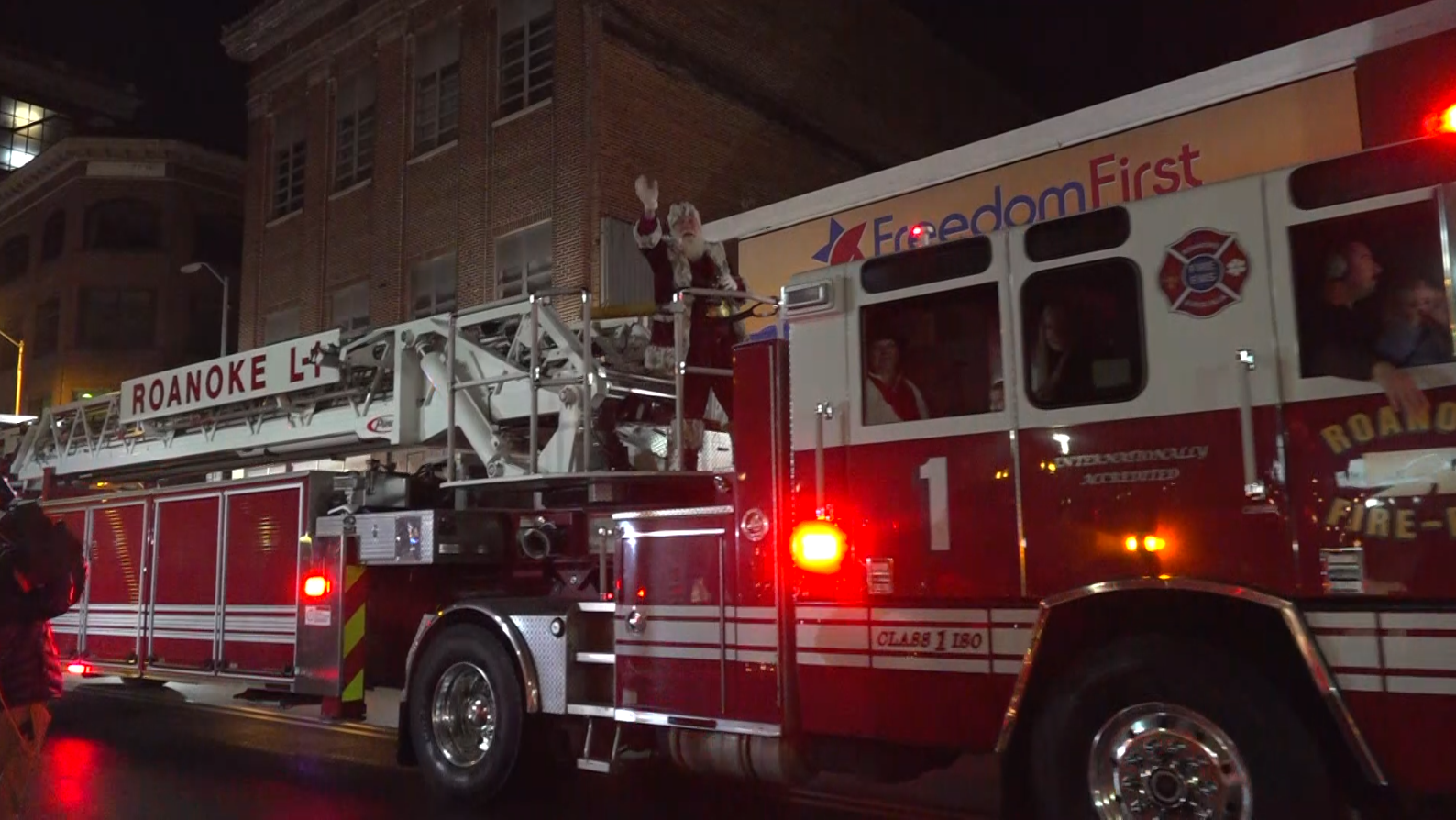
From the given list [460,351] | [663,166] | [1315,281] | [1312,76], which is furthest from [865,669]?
[663,166]

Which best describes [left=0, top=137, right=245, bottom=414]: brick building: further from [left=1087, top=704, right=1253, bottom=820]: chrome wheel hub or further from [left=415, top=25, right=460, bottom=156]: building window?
[left=1087, top=704, right=1253, bottom=820]: chrome wheel hub

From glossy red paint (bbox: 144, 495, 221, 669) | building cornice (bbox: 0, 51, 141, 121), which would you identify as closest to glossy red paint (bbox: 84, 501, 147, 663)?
glossy red paint (bbox: 144, 495, 221, 669)

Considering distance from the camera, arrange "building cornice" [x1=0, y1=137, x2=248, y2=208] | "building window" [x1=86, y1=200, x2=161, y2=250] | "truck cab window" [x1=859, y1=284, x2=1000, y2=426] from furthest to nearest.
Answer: "building window" [x1=86, y1=200, x2=161, y2=250] < "building cornice" [x1=0, y1=137, x2=248, y2=208] < "truck cab window" [x1=859, y1=284, x2=1000, y2=426]

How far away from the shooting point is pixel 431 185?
19266mm

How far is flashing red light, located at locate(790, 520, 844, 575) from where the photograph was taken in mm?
4832

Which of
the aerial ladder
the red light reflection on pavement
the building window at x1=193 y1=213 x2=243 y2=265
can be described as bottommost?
the red light reflection on pavement

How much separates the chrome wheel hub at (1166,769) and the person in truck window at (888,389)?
144 cm

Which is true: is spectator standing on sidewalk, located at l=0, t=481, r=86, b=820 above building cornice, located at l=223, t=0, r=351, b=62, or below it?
below

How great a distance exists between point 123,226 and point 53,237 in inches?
115

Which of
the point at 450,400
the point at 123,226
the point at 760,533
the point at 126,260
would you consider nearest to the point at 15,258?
the point at 123,226

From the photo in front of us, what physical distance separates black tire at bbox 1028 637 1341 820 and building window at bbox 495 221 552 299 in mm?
13722

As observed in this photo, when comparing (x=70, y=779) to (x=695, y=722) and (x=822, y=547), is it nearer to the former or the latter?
(x=695, y=722)

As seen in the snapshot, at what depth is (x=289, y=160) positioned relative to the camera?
2264 centimetres

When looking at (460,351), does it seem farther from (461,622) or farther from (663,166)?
(663,166)
